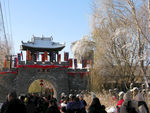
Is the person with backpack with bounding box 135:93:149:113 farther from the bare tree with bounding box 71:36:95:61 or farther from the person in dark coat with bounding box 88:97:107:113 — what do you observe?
the bare tree with bounding box 71:36:95:61

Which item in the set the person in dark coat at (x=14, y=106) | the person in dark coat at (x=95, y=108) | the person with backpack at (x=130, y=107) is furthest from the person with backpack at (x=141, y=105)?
the person in dark coat at (x=14, y=106)

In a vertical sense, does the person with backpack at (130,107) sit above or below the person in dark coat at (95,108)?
above

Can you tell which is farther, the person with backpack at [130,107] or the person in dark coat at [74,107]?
the person in dark coat at [74,107]

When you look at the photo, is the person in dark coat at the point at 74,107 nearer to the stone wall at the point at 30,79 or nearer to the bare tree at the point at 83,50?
the stone wall at the point at 30,79

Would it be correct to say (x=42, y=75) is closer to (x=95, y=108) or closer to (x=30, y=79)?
(x=30, y=79)

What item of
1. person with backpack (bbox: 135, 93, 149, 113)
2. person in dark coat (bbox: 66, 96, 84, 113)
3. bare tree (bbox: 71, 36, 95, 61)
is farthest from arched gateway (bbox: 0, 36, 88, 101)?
person with backpack (bbox: 135, 93, 149, 113)

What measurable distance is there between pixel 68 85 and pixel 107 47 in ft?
28.6

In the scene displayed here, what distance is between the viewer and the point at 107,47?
545 inches

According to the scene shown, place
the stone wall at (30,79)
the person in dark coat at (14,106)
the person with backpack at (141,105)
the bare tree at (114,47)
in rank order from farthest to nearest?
1. the stone wall at (30,79)
2. the bare tree at (114,47)
3. the person with backpack at (141,105)
4. the person in dark coat at (14,106)

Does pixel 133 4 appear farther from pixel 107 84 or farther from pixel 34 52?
pixel 34 52

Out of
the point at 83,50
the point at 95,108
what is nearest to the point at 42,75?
the point at 83,50

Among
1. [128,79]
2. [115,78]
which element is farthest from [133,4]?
[115,78]

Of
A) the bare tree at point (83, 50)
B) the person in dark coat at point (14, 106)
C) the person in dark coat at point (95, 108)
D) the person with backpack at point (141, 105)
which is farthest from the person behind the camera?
the bare tree at point (83, 50)

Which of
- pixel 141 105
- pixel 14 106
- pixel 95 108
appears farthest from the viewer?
pixel 95 108
